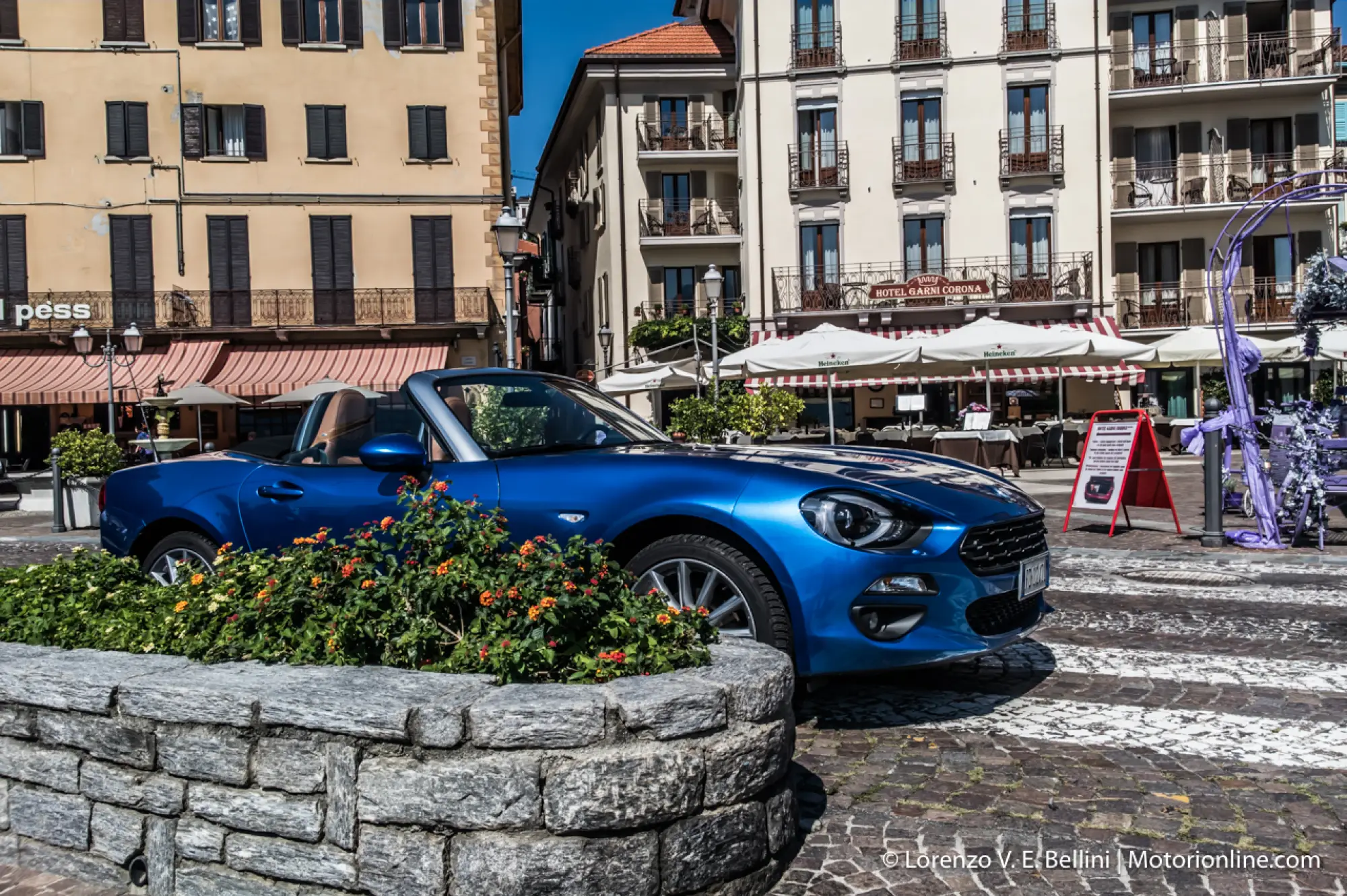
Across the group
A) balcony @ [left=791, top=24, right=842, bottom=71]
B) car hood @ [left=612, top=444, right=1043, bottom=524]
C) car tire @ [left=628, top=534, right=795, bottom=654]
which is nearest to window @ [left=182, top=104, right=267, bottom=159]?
balcony @ [left=791, top=24, right=842, bottom=71]

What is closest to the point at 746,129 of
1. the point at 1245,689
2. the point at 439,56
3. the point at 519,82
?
the point at 439,56

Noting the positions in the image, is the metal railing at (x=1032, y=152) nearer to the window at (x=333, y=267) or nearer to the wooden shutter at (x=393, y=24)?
the wooden shutter at (x=393, y=24)

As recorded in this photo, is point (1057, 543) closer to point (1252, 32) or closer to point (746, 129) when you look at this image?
point (746, 129)

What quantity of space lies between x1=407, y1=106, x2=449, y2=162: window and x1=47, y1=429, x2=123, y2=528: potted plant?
1621 centimetres

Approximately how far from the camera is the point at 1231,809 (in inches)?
143

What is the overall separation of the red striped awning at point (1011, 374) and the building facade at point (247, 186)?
9.19 metres

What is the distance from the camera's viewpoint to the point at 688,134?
124 feet

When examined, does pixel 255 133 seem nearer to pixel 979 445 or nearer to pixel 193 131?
pixel 193 131

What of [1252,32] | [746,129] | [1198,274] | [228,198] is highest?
[1252,32]

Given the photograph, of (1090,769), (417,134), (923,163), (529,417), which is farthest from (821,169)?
(1090,769)

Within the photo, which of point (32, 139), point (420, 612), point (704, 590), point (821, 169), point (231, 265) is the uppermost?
point (32, 139)

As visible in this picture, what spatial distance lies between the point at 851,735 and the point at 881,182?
107 ft

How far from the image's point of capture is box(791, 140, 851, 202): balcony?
115 ft

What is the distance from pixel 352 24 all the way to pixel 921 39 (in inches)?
651
